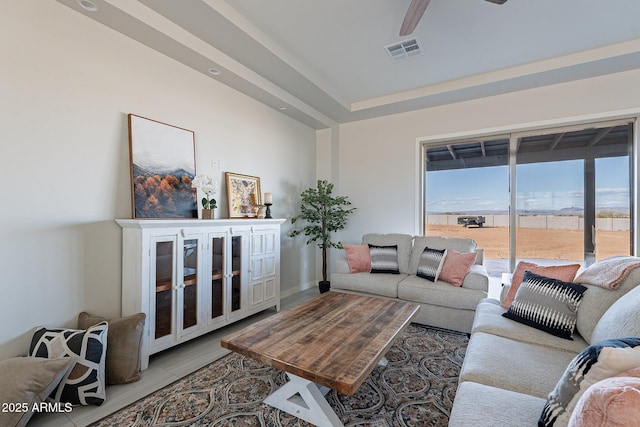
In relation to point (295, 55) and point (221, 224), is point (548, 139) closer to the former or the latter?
point (295, 55)

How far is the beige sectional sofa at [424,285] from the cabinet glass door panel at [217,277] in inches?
53.7

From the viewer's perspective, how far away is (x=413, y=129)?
424cm

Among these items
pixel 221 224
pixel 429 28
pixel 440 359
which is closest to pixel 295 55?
pixel 429 28

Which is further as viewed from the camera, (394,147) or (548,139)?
(394,147)

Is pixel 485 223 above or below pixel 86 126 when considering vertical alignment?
below

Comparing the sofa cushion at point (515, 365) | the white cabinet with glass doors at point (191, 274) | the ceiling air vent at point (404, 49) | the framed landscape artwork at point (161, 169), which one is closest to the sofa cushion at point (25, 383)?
the white cabinet with glass doors at point (191, 274)

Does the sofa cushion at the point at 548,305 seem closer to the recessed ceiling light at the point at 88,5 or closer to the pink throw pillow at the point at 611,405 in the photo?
the pink throw pillow at the point at 611,405

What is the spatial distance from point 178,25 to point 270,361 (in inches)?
105

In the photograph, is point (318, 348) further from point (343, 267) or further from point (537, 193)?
point (537, 193)

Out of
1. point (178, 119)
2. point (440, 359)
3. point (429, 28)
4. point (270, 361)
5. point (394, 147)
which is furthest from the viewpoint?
point (394, 147)

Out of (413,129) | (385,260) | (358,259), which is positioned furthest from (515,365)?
(413,129)

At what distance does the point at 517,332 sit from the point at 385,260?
1.80m

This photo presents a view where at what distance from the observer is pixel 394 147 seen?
14.4 feet

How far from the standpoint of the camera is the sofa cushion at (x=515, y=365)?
132cm
